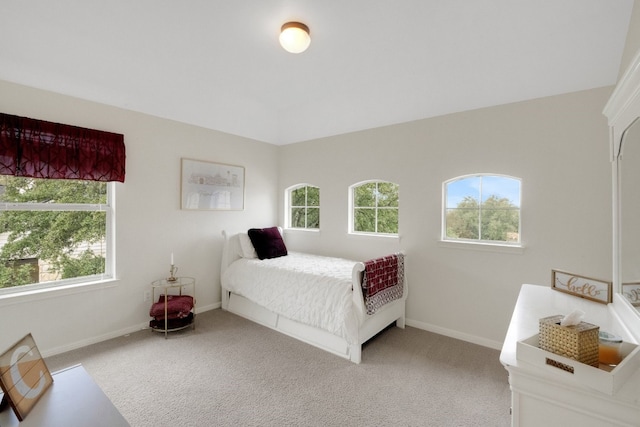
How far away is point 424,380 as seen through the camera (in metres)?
2.26

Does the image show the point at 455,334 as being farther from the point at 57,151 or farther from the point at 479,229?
the point at 57,151

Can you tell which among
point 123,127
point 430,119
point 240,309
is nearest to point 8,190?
point 123,127

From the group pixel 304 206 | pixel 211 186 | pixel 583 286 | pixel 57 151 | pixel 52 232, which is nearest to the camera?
pixel 583 286

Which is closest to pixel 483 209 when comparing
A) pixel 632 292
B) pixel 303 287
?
pixel 632 292

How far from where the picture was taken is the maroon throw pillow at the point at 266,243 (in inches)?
147

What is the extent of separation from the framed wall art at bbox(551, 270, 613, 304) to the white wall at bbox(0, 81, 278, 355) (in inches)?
138

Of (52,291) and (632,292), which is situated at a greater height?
(632,292)

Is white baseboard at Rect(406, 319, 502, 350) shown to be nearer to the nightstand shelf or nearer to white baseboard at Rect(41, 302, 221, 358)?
the nightstand shelf

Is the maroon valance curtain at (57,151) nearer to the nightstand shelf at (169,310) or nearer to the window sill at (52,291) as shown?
the window sill at (52,291)

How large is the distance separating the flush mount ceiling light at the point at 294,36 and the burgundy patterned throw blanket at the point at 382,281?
1874 mm

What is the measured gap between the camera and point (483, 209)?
2.95 metres

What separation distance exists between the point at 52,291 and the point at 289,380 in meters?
2.28

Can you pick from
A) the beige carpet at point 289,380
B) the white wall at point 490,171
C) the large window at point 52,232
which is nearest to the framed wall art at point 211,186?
the large window at point 52,232

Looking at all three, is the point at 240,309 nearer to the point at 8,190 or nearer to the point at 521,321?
the point at 8,190
